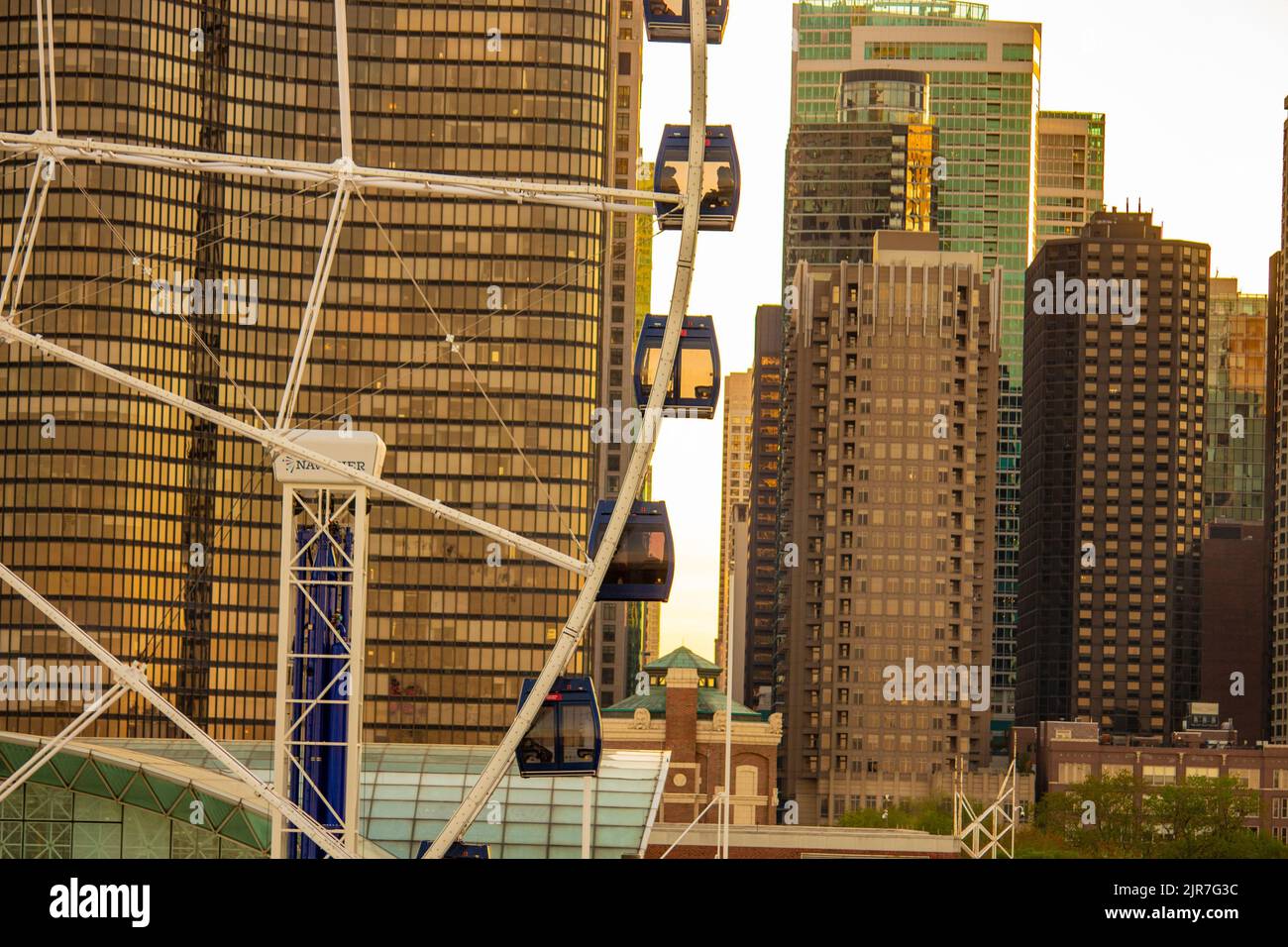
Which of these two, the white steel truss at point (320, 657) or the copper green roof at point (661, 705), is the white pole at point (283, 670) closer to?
the white steel truss at point (320, 657)

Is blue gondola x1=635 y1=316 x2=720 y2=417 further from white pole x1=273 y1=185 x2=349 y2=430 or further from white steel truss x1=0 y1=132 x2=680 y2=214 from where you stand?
white pole x1=273 y1=185 x2=349 y2=430

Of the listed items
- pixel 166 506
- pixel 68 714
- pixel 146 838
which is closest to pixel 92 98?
pixel 166 506

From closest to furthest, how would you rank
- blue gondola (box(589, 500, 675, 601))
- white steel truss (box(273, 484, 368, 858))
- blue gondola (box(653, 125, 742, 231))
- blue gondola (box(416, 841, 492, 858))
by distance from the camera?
blue gondola (box(589, 500, 675, 601))
blue gondola (box(653, 125, 742, 231))
white steel truss (box(273, 484, 368, 858))
blue gondola (box(416, 841, 492, 858))

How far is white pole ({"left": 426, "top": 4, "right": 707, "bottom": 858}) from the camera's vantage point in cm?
4138

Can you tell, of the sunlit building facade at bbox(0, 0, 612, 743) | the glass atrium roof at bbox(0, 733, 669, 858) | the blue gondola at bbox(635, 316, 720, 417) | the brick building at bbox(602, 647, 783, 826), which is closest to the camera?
the blue gondola at bbox(635, 316, 720, 417)

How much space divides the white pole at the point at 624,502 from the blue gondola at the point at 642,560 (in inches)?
8.1

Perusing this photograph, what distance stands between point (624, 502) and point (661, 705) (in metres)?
150

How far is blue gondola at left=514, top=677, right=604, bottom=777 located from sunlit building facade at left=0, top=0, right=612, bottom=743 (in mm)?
140612

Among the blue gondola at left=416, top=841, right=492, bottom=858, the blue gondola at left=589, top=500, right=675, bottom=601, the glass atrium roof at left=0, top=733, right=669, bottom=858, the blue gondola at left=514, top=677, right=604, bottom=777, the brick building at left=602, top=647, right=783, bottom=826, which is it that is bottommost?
the brick building at left=602, top=647, right=783, bottom=826

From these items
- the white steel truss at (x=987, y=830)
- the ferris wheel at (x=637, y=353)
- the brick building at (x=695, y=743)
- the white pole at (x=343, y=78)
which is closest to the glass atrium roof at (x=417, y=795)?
the white steel truss at (x=987, y=830)

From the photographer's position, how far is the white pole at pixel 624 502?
41375 mm

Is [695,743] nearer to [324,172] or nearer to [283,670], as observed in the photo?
[283,670]

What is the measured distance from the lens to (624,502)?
136ft

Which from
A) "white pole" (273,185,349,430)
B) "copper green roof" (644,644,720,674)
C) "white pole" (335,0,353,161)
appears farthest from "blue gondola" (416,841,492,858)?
"copper green roof" (644,644,720,674)
